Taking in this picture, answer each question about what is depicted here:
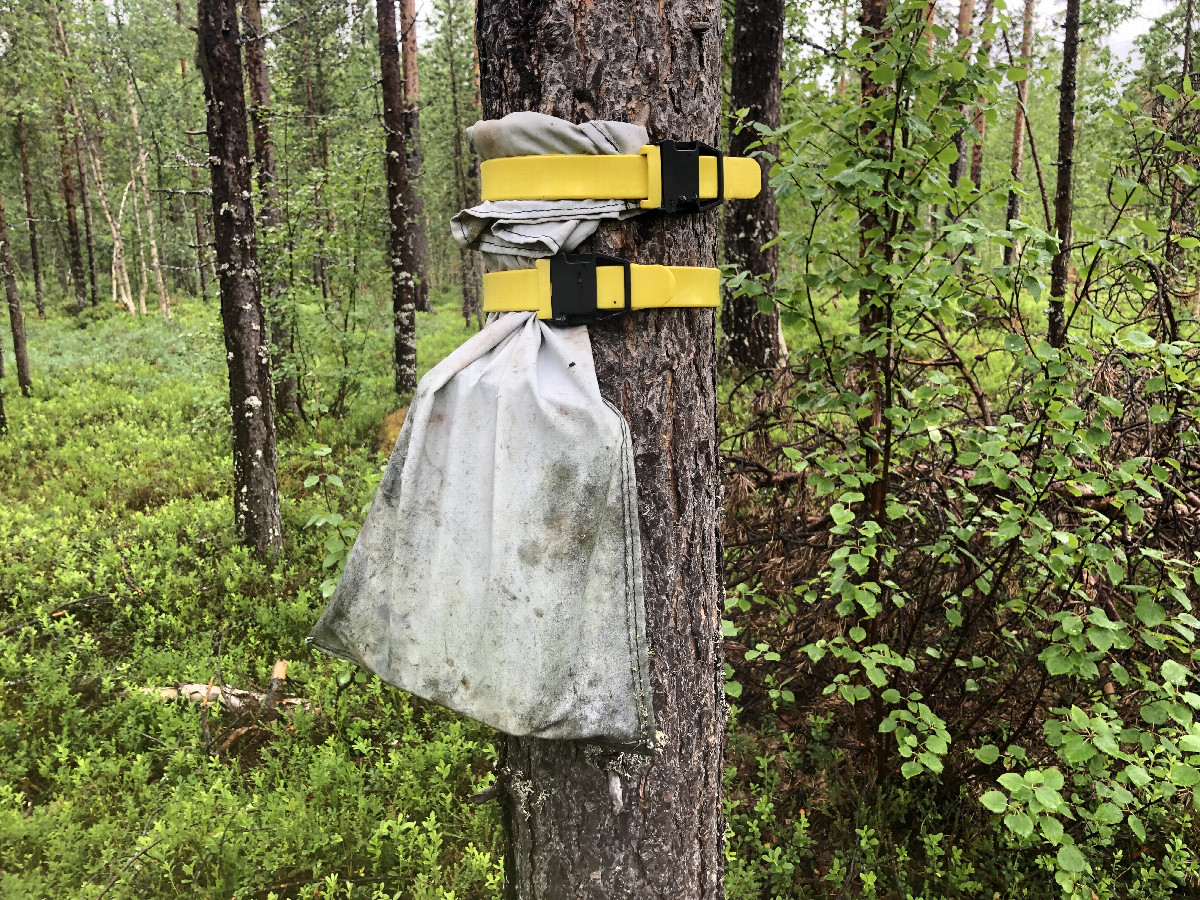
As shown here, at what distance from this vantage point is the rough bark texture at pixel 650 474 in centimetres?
139

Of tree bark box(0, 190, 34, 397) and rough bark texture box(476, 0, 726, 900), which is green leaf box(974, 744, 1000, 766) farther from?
tree bark box(0, 190, 34, 397)

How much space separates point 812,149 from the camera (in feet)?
8.77

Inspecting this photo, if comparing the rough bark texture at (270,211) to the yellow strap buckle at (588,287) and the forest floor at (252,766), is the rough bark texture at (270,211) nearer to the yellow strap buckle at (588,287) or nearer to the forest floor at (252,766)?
the forest floor at (252,766)

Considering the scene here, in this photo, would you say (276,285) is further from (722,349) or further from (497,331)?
(497,331)

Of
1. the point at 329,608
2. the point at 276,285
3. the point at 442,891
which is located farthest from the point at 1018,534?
the point at 276,285

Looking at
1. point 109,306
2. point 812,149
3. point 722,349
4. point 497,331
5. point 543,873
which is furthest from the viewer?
point 109,306

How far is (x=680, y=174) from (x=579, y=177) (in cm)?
20

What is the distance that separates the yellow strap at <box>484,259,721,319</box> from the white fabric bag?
3cm

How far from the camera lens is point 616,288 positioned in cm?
137

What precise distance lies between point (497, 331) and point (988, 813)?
300cm

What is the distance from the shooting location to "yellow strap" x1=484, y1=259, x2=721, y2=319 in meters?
1.37

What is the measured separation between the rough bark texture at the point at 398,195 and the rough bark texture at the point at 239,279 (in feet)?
14.8

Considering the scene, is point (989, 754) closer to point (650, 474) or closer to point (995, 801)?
point (995, 801)

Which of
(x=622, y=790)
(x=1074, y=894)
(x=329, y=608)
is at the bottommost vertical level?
(x=1074, y=894)
